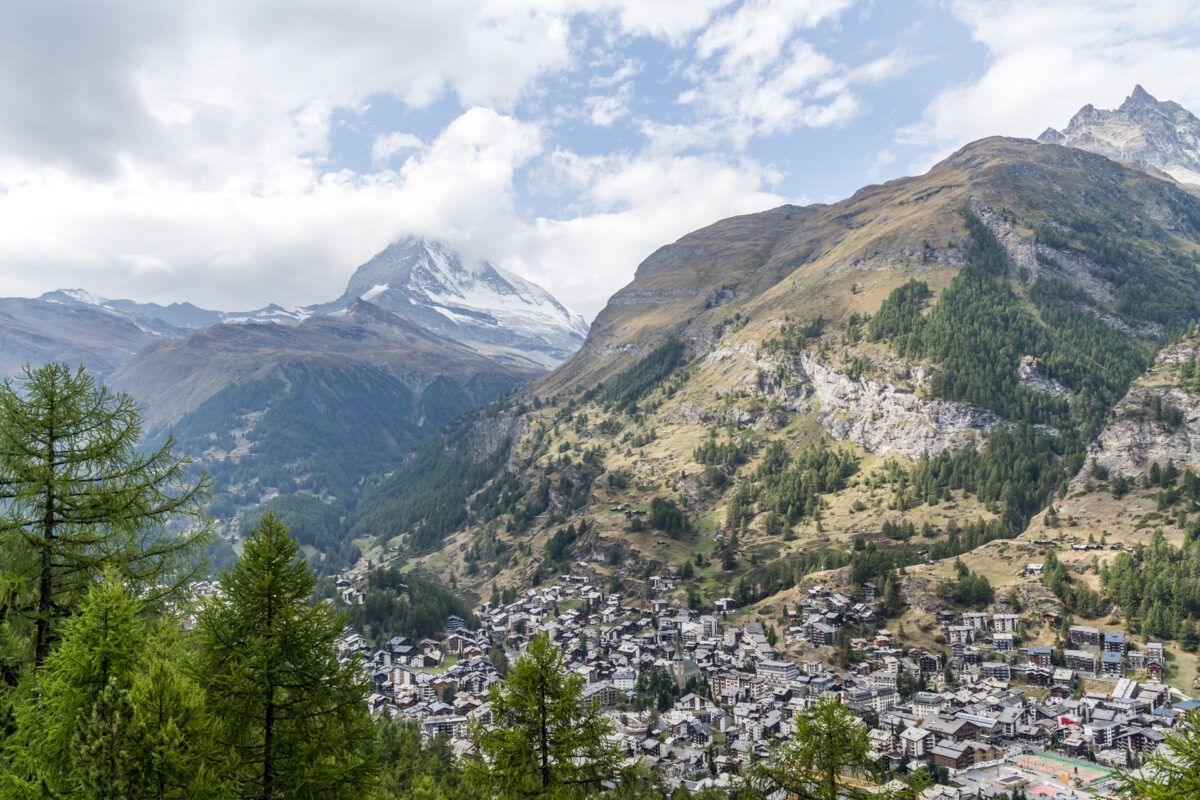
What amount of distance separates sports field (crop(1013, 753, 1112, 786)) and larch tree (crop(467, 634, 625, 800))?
320ft

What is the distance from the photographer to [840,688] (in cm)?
11612

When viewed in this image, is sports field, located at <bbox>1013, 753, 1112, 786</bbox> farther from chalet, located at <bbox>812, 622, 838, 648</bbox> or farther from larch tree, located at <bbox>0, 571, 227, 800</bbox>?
larch tree, located at <bbox>0, 571, 227, 800</bbox>

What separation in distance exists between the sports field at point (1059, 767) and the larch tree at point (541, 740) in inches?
3839

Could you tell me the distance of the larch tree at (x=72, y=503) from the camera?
744 inches

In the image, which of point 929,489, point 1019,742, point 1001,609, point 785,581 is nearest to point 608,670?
point 785,581

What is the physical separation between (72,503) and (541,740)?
17424 mm

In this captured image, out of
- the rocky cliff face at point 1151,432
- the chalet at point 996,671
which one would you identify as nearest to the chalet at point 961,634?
the chalet at point 996,671

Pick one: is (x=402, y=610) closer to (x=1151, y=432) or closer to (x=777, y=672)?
(x=777, y=672)

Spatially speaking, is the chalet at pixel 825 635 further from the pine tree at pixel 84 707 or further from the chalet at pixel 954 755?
the pine tree at pixel 84 707

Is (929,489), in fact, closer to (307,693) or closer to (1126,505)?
(1126,505)

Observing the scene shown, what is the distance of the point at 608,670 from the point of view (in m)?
135

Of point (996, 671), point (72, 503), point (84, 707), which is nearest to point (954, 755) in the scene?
point (996, 671)

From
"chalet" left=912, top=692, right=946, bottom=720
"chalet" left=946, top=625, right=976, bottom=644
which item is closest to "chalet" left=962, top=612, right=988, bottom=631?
"chalet" left=946, top=625, right=976, bottom=644

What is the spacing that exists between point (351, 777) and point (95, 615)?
792 centimetres
